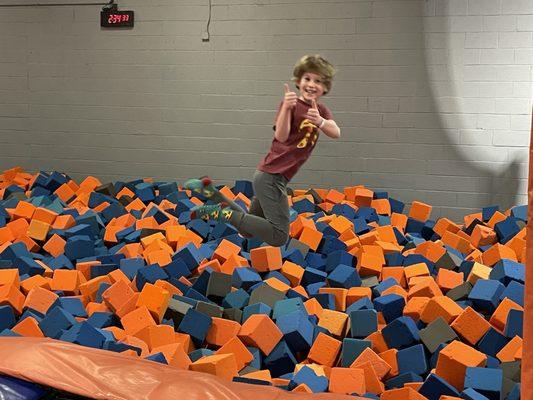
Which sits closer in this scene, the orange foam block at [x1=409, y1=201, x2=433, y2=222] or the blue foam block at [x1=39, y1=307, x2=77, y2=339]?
the blue foam block at [x1=39, y1=307, x2=77, y2=339]

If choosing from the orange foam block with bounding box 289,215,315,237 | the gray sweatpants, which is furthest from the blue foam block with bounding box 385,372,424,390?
the orange foam block with bounding box 289,215,315,237

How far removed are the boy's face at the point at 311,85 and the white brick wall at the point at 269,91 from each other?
3.15 meters

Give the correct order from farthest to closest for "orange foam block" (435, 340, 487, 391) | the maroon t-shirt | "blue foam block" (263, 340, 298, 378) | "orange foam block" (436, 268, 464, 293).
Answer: "orange foam block" (436, 268, 464, 293) → "blue foam block" (263, 340, 298, 378) → "orange foam block" (435, 340, 487, 391) → the maroon t-shirt

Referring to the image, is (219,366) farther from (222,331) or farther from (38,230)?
(38,230)

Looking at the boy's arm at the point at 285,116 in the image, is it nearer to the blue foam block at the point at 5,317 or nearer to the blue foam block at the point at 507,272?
the blue foam block at the point at 5,317

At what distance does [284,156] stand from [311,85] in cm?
33

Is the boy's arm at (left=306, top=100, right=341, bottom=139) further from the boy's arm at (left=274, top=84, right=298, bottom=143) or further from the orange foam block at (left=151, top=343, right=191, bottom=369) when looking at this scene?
the orange foam block at (left=151, top=343, right=191, bottom=369)

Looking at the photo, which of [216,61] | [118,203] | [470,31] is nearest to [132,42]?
[216,61]

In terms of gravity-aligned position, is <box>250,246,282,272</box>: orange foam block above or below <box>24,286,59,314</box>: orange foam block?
above

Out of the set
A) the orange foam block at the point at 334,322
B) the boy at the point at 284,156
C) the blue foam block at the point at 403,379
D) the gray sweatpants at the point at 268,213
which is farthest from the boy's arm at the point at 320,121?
the orange foam block at the point at 334,322

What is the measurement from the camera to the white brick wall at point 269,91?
530cm

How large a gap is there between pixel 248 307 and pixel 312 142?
1.36 metres

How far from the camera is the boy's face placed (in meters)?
2.45

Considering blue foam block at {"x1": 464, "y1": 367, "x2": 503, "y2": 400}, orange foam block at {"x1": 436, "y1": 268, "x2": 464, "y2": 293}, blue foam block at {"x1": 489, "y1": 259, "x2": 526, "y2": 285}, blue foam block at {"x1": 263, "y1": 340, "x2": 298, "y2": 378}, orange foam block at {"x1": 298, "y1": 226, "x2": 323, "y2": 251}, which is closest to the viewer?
blue foam block at {"x1": 464, "y1": 367, "x2": 503, "y2": 400}
